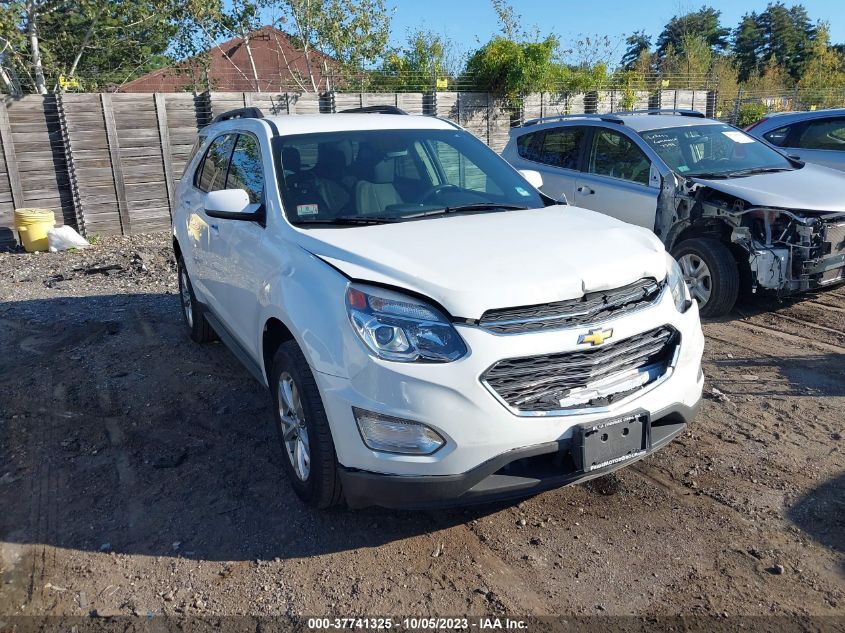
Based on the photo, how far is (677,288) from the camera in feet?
11.4

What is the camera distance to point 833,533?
316cm

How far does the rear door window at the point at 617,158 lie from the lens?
6809mm

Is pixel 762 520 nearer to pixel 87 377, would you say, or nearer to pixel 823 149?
pixel 87 377

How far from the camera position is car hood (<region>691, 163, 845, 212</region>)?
577 cm

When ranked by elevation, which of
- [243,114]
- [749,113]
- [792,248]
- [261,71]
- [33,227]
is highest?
[261,71]

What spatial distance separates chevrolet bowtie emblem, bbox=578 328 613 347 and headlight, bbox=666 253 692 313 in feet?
1.95

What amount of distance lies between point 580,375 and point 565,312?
10.7 inches

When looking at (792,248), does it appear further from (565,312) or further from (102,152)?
(102,152)

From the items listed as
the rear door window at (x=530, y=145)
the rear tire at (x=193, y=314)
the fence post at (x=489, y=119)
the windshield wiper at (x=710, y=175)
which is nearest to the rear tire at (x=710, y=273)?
the windshield wiper at (x=710, y=175)

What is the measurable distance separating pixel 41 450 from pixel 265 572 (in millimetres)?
2081

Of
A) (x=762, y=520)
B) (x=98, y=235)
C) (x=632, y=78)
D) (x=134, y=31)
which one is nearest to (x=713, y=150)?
(x=762, y=520)

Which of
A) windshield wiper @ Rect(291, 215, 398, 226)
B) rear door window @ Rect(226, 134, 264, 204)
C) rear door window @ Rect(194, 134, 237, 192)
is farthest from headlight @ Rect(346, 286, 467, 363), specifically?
rear door window @ Rect(194, 134, 237, 192)

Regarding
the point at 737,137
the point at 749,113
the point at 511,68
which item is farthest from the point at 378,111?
the point at 749,113

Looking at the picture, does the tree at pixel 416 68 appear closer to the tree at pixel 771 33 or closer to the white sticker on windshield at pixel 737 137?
the white sticker on windshield at pixel 737 137
